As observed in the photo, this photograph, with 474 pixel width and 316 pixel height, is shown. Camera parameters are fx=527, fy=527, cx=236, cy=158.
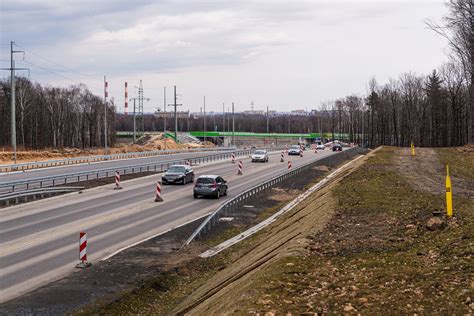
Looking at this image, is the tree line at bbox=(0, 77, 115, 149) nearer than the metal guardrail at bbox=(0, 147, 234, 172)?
No

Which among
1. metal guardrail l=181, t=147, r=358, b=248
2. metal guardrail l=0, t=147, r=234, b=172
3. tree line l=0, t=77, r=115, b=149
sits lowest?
metal guardrail l=181, t=147, r=358, b=248

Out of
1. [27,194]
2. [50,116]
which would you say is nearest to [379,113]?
[50,116]

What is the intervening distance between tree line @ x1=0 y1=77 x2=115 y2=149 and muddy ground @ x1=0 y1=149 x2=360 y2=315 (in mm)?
74419

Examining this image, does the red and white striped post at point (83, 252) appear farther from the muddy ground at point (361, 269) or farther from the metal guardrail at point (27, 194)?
the metal guardrail at point (27, 194)

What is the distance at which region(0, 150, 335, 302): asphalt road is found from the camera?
15.4m

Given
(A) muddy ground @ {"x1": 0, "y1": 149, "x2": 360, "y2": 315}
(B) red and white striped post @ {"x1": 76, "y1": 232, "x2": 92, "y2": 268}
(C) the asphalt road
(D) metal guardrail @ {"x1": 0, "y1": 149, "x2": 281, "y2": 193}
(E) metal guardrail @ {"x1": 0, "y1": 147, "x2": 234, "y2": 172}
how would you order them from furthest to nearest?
(E) metal guardrail @ {"x1": 0, "y1": 147, "x2": 234, "y2": 172}
(D) metal guardrail @ {"x1": 0, "y1": 149, "x2": 281, "y2": 193}
(B) red and white striped post @ {"x1": 76, "y1": 232, "x2": 92, "y2": 268}
(C) the asphalt road
(A) muddy ground @ {"x1": 0, "y1": 149, "x2": 360, "y2": 315}

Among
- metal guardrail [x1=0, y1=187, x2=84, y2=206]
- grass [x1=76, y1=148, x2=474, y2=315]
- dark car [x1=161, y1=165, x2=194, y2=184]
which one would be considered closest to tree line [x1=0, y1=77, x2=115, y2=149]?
dark car [x1=161, y1=165, x2=194, y2=184]

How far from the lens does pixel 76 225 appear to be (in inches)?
888

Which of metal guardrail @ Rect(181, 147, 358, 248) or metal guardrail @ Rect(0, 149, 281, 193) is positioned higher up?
metal guardrail @ Rect(0, 149, 281, 193)

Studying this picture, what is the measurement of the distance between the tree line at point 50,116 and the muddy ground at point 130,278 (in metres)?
74.4

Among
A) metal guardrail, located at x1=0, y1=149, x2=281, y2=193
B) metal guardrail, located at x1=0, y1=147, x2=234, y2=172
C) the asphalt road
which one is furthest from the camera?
metal guardrail, located at x1=0, y1=147, x2=234, y2=172

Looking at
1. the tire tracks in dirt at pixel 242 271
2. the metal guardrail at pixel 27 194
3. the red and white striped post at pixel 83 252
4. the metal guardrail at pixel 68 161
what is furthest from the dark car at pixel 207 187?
the metal guardrail at pixel 68 161

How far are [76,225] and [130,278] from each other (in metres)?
9.04

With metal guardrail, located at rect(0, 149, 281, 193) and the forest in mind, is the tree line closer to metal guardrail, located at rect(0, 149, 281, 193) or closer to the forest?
the forest
